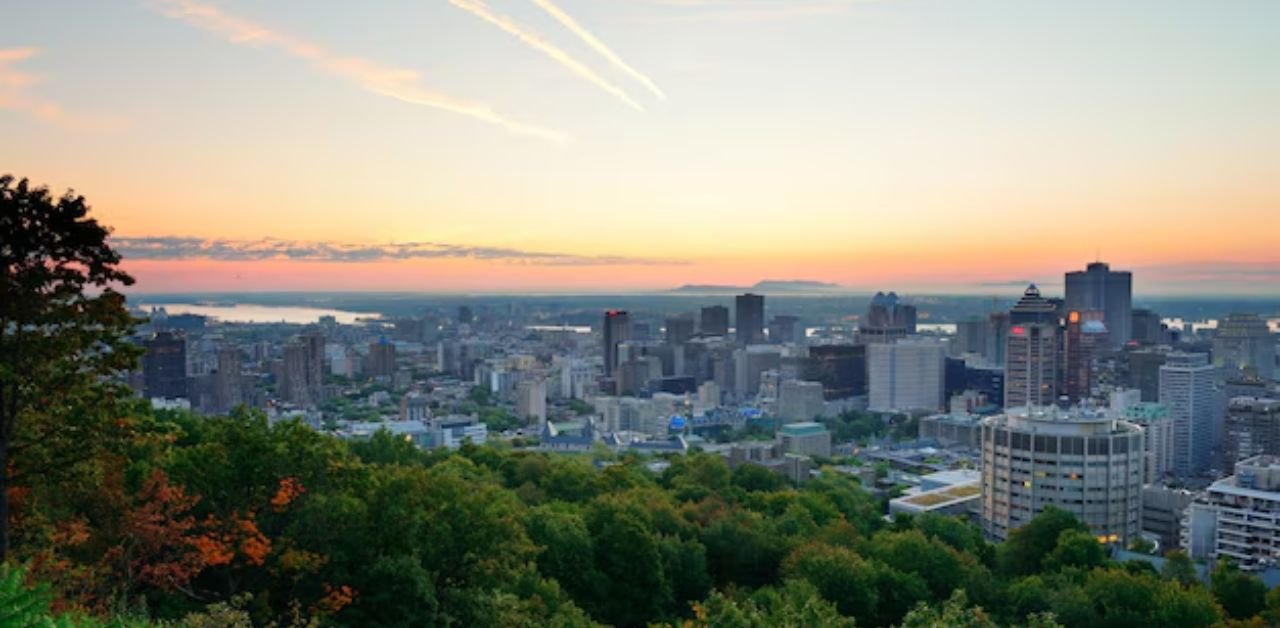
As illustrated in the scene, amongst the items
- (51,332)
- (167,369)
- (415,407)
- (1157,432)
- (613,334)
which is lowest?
→ (415,407)

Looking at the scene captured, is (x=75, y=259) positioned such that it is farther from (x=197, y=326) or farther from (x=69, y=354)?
(x=197, y=326)

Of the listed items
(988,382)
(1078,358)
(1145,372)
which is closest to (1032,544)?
(1145,372)

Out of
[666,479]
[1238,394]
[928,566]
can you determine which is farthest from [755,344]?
[928,566]

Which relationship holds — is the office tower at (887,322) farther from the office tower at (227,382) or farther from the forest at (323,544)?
the forest at (323,544)

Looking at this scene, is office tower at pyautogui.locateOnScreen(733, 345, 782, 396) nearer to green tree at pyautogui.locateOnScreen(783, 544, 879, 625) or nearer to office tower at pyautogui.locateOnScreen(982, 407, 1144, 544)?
office tower at pyautogui.locateOnScreen(982, 407, 1144, 544)

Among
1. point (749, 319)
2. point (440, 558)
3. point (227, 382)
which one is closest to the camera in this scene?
point (440, 558)

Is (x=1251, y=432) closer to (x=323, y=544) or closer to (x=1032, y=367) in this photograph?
(x=1032, y=367)

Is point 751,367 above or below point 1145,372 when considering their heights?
below

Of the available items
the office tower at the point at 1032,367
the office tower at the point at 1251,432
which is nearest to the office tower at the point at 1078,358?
the office tower at the point at 1032,367
